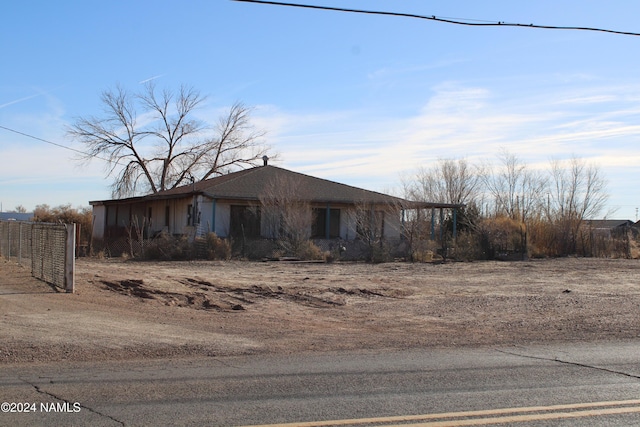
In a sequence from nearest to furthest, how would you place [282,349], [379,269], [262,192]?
[282,349] → [379,269] → [262,192]

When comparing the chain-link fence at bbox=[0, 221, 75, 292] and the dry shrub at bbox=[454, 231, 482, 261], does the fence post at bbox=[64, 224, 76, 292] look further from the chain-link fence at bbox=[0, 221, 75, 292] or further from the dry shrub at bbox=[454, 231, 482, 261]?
the dry shrub at bbox=[454, 231, 482, 261]

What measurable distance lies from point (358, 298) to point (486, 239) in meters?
18.1

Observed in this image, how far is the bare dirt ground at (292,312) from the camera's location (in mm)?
10250

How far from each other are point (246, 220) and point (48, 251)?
62.3ft

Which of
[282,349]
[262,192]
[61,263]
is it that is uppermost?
[262,192]

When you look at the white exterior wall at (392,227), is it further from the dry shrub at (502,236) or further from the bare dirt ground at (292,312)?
the bare dirt ground at (292,312)

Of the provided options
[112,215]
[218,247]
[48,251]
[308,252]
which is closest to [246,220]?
[218,247]

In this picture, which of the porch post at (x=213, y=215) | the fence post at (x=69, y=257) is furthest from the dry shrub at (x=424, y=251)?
the fence post at (x=69, y=257)

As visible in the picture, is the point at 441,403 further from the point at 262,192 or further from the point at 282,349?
the point at 262,192

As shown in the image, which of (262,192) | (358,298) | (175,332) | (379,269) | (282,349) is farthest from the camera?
(262,192)

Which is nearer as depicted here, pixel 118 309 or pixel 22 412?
pixel 22 412

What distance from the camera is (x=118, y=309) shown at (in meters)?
13.2

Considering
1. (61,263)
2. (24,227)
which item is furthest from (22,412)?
(24,227)

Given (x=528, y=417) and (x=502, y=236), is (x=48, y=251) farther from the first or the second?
(x=502, y=236)
